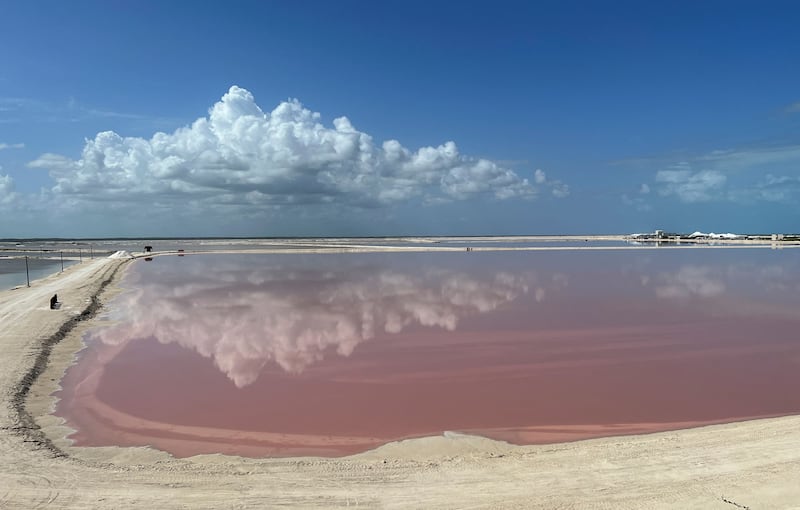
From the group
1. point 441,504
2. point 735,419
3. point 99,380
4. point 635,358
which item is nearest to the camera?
point 441,504

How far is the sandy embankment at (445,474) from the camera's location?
609 cm

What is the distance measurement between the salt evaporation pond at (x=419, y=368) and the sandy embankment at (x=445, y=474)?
690mm

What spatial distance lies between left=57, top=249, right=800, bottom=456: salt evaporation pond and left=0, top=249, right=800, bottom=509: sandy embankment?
69 centimetres

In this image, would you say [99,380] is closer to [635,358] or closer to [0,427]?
[0,427]

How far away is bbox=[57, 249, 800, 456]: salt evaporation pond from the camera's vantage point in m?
8.96

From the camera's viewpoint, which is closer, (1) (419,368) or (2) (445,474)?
(2) (445,474)

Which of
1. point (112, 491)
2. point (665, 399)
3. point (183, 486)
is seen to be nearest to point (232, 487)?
point (183, 486)

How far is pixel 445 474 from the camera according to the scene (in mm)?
6805

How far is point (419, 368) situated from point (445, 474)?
5621 mm

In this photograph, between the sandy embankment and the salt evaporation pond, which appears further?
the salt evaporation pond

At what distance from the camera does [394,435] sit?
8594 mm

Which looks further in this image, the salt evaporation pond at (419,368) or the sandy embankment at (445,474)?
the salt evaporation pond at (419,368)

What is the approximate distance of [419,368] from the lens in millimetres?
12422

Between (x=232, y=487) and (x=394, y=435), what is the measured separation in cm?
296
